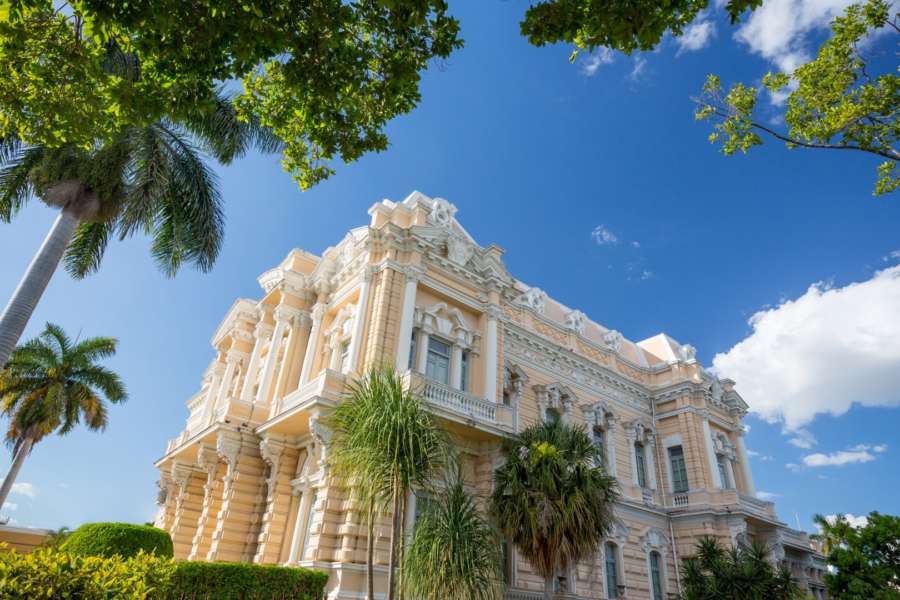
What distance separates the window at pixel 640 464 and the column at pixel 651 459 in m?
0.17

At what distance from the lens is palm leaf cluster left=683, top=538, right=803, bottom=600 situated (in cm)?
1589

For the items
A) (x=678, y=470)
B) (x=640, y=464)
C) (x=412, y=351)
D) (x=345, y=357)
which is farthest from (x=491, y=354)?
(x=678, y=470)

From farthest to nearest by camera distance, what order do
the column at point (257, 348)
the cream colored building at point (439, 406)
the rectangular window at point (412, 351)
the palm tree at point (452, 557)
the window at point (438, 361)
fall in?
the column at point (257, 348), the window at point (438, 361), the rectangular window at point (412, 351), the cream colored building at point (439, 406), the palm tree at point (452, 557)

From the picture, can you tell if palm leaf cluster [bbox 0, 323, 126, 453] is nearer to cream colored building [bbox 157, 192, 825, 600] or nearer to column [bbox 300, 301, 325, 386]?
cream colored building [bbox 157, 192, 825, 600]

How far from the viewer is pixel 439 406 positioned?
45.5 ft

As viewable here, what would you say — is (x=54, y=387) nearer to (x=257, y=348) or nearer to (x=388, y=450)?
(x=257, y=348)

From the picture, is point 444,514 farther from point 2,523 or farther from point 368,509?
point 2,523

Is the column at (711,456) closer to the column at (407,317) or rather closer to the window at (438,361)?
the window at (438,361)

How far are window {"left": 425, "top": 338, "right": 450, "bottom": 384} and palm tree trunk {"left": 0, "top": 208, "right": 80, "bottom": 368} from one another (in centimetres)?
942

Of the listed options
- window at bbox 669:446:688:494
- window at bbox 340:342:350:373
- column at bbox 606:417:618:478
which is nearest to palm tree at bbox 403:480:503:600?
window at bbox 340:342:350:373

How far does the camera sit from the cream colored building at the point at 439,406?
48.4 feet

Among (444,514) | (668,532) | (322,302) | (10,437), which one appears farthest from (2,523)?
(668,532)

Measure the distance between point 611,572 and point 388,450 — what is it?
13.2 meters

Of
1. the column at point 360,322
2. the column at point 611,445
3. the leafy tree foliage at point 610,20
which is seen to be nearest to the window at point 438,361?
the column at point 360,322
